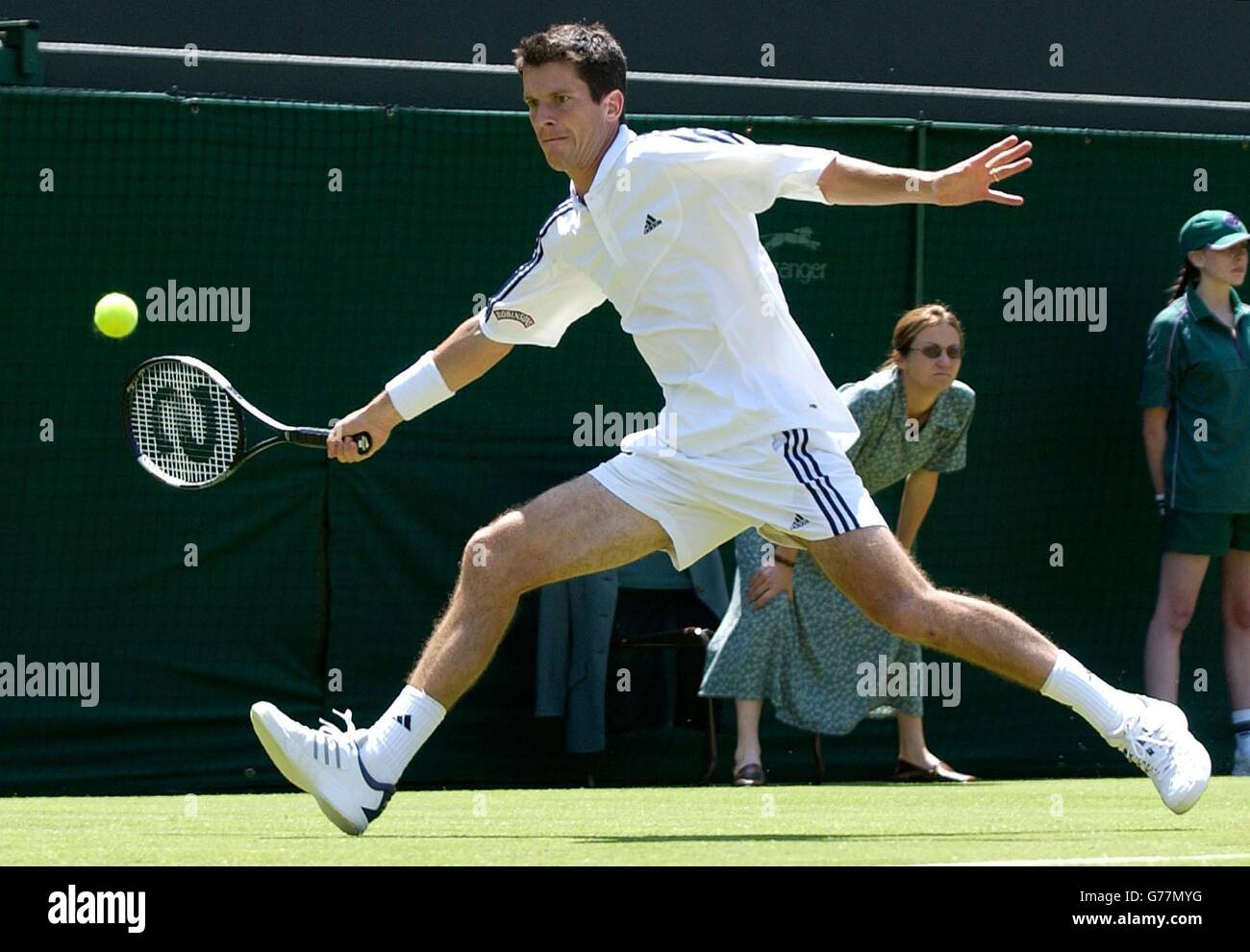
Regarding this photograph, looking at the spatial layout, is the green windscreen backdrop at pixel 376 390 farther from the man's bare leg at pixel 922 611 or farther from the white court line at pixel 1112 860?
the white court line at pixel 1112 860

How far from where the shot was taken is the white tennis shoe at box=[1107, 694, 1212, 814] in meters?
5.55

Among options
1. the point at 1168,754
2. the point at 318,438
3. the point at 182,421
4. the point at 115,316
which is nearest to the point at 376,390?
the point at 115,316

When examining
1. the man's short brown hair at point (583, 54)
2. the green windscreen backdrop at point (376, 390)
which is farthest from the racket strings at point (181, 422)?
the green windscreen backdrop at point (376, 390)

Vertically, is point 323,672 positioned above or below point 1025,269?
below

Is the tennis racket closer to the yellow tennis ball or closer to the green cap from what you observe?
the yellow tennis ball

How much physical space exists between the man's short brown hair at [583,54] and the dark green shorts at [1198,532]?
3.94m

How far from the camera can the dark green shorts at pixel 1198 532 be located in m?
8.77

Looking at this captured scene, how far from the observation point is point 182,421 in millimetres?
6414

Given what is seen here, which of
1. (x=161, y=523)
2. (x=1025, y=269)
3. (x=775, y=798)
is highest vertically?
(x=1025, y=269)

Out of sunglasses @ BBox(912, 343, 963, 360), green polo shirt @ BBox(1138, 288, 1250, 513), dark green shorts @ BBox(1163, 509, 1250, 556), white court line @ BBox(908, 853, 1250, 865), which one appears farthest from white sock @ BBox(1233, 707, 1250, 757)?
white court line @ BBox(908, 853, 1250, 865)
